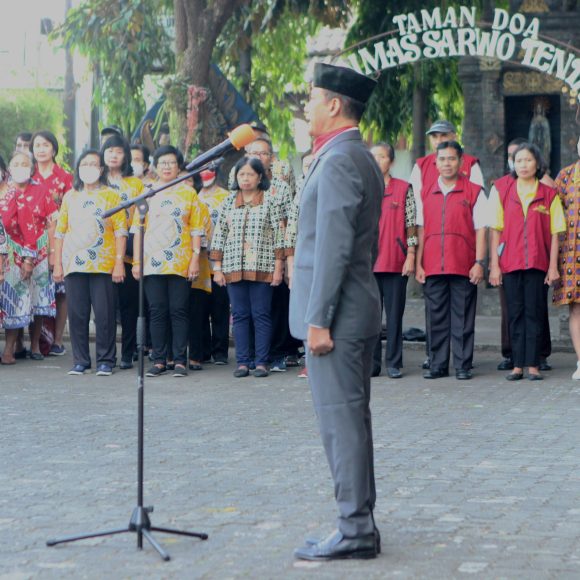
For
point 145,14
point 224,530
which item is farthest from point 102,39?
point 224,530

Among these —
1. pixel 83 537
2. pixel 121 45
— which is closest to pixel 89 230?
pixel 83 537

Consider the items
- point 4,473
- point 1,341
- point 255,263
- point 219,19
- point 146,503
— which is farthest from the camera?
point 219,19

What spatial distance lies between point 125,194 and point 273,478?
5.51 m

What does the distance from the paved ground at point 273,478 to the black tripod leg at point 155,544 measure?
42mm

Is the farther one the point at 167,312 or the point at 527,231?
the point at 167,312

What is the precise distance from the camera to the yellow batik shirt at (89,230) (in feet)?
40.5

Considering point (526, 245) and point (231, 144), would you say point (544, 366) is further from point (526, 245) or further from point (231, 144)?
point (231, 144)

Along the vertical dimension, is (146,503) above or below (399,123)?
below

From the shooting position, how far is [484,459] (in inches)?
325

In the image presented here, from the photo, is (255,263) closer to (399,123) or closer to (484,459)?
(484,459)

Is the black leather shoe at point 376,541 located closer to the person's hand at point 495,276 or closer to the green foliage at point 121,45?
the person's hand at point 495,276

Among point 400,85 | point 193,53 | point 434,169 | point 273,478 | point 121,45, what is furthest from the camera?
point 121,45

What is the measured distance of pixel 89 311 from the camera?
1268 centimetres

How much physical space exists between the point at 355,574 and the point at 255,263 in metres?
6.95
